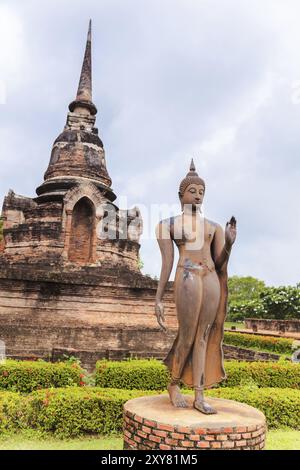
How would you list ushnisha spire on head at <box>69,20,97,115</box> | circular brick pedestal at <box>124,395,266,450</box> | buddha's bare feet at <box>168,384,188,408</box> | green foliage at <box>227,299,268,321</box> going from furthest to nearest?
green foliage at <box>227,299,268,321</box> < ushnisha spire on head at <box>69,20,97,115</box> < buddha's bare feet at <box>168,384,188,408</box> < circular brick pedestal at <box>124,395,266,450</box>

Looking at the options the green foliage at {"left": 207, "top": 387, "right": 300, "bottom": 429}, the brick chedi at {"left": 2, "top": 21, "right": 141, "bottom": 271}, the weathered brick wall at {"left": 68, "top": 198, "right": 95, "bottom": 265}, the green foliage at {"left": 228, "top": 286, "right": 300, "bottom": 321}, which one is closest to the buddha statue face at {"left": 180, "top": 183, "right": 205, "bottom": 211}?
the green foliage at {"left": 207, "top": 387, "right": 300, "bottom": 429}

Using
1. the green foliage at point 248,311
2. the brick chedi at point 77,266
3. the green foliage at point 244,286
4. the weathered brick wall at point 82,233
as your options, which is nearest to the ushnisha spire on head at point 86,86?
the brick chedi at point 77,266

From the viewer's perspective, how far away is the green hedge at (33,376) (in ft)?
23.0

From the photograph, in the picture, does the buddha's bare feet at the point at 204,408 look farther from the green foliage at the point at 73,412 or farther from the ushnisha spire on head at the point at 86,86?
the ushnisha spire on head at the point at 86,86

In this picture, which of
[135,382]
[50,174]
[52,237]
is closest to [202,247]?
[135,382]

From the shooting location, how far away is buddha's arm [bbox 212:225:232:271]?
15.1ft

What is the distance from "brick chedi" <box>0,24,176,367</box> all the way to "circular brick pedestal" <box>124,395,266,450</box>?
5.25 metres

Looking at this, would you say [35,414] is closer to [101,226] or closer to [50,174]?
[101,226]

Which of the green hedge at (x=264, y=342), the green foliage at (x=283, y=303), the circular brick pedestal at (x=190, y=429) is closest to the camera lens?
the circular brick pedestal at (x=190, y=429)

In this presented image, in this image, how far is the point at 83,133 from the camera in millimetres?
19531

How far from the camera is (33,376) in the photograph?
7.12 m

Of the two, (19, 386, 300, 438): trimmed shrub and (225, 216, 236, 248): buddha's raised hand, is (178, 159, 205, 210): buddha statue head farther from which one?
(19, 386, 300, 438): trimmed shrub

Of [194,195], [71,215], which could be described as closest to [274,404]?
[194,195]

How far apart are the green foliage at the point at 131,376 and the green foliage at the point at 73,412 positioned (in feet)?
5.94
